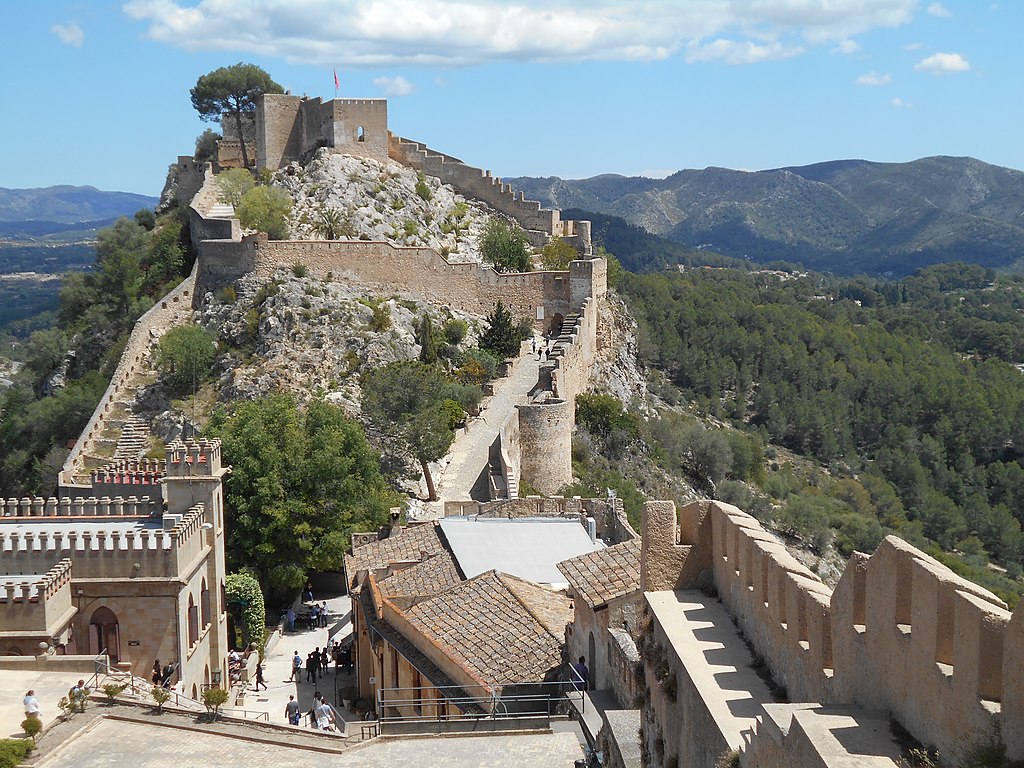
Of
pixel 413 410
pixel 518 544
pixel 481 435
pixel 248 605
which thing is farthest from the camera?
pixel 481 435

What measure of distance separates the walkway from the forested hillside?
44.4 ft

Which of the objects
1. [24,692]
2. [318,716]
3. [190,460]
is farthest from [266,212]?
[24,692]

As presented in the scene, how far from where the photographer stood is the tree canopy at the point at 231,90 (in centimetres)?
5897

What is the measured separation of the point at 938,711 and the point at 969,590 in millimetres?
704

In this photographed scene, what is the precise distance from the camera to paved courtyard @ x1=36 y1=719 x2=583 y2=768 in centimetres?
1260

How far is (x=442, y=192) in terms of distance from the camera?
171 ft

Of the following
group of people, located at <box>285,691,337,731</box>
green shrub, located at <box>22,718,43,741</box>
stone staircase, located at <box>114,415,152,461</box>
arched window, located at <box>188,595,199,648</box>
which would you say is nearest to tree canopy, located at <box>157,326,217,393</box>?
stone staircase, located at <box>114,415,152,461</box>

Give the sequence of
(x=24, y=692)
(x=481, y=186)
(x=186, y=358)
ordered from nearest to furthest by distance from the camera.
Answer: (x=24, y=692) < (x=186, y=358) < (x=481, y=186)

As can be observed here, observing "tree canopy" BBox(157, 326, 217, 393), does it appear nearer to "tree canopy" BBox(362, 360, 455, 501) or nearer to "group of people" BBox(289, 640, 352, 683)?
"tree canopy" BBox(362, 360, 455, 501)

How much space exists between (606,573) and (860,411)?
200 ft

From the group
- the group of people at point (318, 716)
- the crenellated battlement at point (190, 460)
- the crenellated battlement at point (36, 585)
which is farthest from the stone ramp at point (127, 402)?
the group of people at point (318, 716)

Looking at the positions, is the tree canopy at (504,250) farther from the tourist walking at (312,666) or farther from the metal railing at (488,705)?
the metal railing at (488,705)

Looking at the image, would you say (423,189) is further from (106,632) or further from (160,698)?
(160,698)

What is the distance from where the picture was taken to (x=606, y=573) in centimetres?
1423
